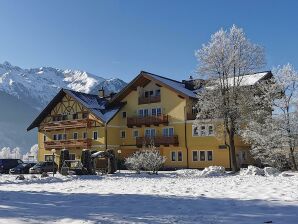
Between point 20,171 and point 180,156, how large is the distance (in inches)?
708

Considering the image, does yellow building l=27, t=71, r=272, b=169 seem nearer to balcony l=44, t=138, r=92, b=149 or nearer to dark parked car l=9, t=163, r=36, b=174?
balcony l=44, t=138, r=92, b=149

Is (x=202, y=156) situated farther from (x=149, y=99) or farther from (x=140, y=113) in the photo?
(x=140, y=113)

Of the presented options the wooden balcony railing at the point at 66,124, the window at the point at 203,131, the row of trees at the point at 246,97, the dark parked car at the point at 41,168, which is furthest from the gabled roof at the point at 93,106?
the row of trees at the point at 246,97

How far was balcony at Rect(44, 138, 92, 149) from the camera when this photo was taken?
5484 cm

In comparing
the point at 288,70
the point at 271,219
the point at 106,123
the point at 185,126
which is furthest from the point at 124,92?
the point at 271,219

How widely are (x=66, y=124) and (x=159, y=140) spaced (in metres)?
14.7

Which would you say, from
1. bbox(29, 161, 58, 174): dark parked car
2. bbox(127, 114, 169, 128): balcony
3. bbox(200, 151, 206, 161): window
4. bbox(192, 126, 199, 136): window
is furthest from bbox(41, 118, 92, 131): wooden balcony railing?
bbox(200, 151, 206, 161): window

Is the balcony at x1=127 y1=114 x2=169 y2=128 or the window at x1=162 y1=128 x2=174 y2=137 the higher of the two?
the balcony at x1=127 y1=114 x2=169 y2=128

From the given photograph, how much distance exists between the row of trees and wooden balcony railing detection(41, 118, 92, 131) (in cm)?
2007

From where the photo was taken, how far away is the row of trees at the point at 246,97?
35.7m

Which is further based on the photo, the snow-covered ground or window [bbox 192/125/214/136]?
window [bbox 192/125/214/136]

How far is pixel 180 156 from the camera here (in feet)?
161

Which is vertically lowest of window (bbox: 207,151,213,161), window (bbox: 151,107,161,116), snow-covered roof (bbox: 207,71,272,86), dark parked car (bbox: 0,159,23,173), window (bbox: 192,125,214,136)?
dark parked car (bbox: 0,159,23,173)

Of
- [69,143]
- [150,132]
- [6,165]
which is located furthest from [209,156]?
[6,165]
